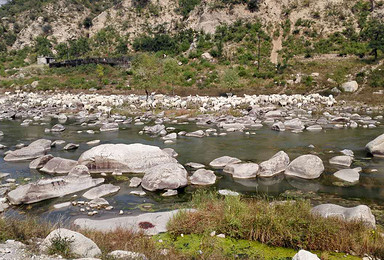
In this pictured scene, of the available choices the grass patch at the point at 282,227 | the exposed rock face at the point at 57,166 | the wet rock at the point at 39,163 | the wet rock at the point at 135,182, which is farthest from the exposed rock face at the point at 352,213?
the wet rock at the point at 39,163

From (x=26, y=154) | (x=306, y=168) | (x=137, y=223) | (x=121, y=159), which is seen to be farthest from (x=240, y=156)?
(x=26, y=154)

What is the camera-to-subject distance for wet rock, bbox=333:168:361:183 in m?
10.9

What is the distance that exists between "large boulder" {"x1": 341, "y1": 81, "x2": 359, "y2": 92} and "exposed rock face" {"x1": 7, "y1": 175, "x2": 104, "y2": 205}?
34.8 m

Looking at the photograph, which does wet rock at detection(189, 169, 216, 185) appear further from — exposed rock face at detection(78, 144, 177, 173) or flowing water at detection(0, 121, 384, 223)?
exposed rock face at detection(78, 144, 177, 173)

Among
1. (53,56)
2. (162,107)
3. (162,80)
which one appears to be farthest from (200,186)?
(53,56)

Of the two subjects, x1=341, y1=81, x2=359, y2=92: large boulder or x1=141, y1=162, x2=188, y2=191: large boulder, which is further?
x1=341, y1=81, x2=359, y2=92: large boulder

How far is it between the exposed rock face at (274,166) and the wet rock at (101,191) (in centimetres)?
530

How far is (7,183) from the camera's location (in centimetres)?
1074

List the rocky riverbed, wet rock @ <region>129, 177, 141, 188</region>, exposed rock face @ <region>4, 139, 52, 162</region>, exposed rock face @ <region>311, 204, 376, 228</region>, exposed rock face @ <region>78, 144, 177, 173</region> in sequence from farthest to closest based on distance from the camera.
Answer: exposed rock face @ <region>4, 139, 52, 162</region> < exposed rock face @ <region>78, 144, 177, 173</region> < wet rock @ <region>129, 177, 141, 188</region> < the rocky riverbed < exposed rock face @ <region>311, 204, 376, 228</region>

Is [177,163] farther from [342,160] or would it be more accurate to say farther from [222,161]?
[342,160]

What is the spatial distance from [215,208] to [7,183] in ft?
25.1

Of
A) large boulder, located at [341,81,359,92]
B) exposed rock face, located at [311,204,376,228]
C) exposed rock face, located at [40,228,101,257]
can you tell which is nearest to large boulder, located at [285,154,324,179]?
exposed rock face, located at [311,204,376,228]

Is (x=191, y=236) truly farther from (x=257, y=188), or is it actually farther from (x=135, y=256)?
(x=257, y=188)

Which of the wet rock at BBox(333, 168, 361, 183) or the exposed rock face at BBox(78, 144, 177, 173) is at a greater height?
the exposed rock face at BBox(78, 144, 177, 173)
